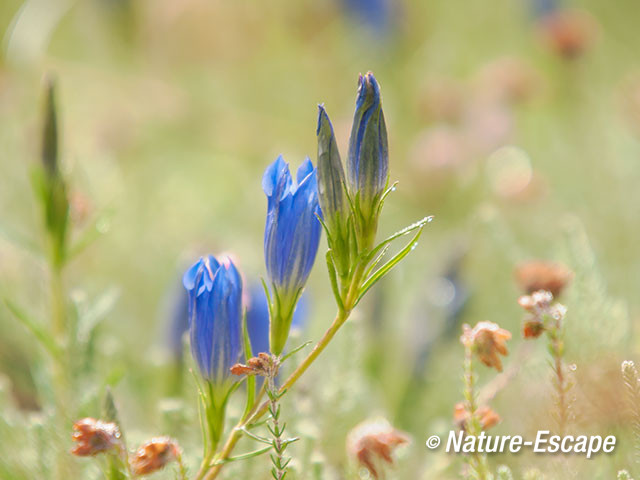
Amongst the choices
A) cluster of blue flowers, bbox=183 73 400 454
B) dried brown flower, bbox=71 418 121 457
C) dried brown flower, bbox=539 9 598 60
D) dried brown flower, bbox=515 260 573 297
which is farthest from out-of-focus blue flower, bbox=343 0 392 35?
dried brown flower, bbox=71 418 121 457

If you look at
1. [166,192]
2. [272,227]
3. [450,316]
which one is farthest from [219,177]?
[272,227]

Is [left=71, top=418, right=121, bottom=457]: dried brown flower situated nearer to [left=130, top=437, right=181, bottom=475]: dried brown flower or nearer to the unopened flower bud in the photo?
[left=130, top=437, right=181, bottom=475]: dried brown flower

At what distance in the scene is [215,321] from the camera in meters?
0.46

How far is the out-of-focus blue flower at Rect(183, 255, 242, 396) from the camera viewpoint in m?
0.46

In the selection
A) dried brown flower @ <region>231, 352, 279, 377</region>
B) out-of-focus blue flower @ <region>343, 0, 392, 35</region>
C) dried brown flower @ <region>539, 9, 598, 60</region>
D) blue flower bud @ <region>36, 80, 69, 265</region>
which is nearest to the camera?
dried brown flower @ <region>231, 352, 279, 377</region>

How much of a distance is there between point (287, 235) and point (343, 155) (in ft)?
2.98

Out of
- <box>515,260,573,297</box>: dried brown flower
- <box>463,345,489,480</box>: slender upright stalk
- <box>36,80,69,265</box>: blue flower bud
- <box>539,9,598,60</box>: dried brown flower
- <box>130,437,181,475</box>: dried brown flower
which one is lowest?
<box>130,437,181,475</box>: dried brown flower

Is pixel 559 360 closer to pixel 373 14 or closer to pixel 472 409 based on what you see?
pixel 472 409

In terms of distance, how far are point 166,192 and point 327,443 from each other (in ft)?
3.25

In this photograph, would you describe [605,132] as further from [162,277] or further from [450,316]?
[162,277]

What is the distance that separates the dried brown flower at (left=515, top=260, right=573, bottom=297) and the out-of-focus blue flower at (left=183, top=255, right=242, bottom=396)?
283mm

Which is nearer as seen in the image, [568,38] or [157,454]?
[157,454]

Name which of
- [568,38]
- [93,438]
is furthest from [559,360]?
[568,38]

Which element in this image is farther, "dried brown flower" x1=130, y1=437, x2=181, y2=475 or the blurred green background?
the blurred green background
